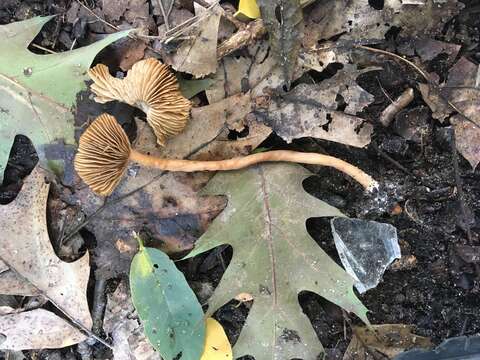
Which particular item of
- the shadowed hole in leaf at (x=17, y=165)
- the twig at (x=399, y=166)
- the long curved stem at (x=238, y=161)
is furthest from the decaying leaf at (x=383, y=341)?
the shadowed hole in leaf at (x=17, y=165)

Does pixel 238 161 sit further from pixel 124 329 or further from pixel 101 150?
pixel 124 329

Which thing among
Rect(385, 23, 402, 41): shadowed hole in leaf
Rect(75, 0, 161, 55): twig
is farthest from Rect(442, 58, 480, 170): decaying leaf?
Rect(75, 0, 161, 55): twig

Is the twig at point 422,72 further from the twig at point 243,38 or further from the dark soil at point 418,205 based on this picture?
the twig at point 243,38

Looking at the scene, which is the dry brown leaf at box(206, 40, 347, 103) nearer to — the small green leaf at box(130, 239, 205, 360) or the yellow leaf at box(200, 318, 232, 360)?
the small green leaf at box(130, 239, 205, 360)

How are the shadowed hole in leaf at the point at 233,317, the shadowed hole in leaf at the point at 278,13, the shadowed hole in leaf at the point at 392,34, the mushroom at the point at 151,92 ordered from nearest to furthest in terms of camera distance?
the mushroom at the point at 151,92 → the shadowed hole in leaf at the point at 278,13 → the shadowed hole in leaf at the point at 392,34 → the shadowed hole in leaf at the point at 233,317

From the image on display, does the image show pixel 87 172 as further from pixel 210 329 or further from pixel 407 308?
pixel 407 308
